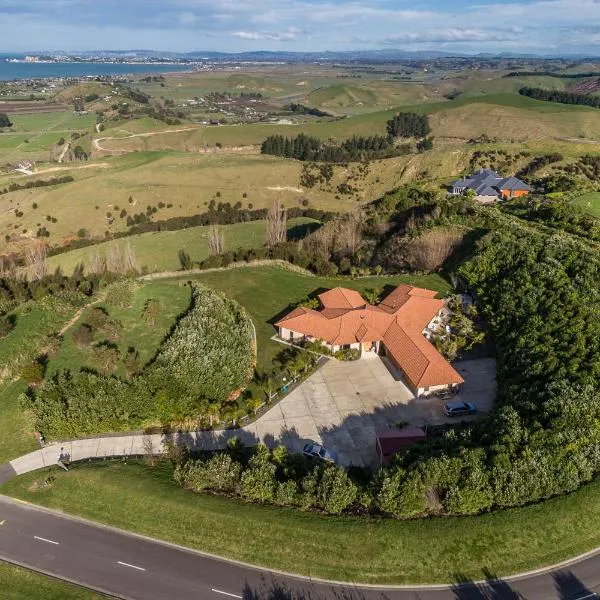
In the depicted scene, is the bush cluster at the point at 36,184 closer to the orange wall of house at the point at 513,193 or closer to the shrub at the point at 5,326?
the shrub at the point at 5,326

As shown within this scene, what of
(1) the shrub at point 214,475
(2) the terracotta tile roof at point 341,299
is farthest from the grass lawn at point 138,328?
(2) the terracotta tile roof at point 341,299

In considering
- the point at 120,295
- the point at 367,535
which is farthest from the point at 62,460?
the point at 367,535

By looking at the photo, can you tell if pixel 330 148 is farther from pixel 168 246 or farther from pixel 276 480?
pixel 276 480

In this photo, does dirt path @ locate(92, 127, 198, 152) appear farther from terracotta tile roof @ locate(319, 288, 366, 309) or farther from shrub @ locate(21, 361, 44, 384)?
shrub @ locate(21, 361, 44, 384)

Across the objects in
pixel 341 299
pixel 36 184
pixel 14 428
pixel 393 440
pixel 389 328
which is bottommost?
pixel 36 184

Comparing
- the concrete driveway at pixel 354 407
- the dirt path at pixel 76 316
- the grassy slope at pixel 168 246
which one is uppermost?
the dirt path at pixel 76 316
